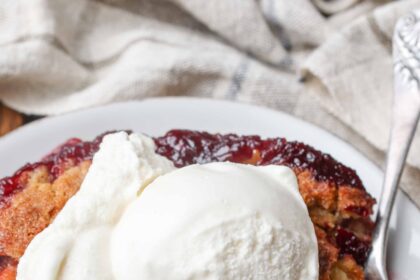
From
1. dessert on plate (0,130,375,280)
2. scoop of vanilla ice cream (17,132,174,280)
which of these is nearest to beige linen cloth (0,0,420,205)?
dessert on plate (0,130,375,280)

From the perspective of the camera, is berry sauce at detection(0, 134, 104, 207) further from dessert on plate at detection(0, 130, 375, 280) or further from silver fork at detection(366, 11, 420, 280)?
silver fork at detection(366, 11, 420, 280)

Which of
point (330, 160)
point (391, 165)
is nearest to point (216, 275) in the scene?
point (330, 160)

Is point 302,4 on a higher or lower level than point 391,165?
higher

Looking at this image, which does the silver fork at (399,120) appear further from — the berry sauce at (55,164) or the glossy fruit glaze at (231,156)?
the berry sauce at (55,164)

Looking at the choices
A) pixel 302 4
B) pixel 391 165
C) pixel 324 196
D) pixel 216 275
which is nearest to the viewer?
pixel 216 275

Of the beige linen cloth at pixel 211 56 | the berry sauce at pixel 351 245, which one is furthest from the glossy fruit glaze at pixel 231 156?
the beige linen cloth at pixel 211 56

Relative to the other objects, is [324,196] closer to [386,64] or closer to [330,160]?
[330,160]

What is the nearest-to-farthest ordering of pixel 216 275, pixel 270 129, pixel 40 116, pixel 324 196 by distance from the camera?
pixel 216 275 → pixel 324 196 → pixel 270 129 → pixel 40 116
